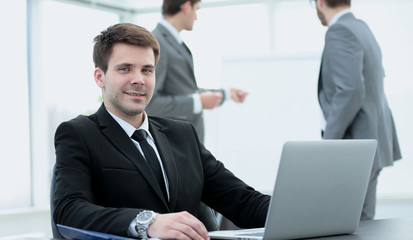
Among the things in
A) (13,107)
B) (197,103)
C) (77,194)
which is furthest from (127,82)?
(13,107)

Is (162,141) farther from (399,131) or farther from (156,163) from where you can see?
(399,131)

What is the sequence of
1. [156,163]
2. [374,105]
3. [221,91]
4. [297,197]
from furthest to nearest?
[221,91] → [374,105] → [156,163] → [297,197]

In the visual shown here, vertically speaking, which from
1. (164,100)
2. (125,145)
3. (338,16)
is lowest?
(164,100)

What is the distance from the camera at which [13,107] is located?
205 inches

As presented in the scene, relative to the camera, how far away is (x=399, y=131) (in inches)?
202

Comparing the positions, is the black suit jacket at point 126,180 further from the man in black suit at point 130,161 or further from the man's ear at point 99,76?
the man's ear at point 99,76

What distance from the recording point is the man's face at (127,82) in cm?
178

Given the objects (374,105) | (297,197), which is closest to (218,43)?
(374,105)

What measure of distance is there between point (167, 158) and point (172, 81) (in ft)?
5.40

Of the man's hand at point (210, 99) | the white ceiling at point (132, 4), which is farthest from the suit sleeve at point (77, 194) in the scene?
the white ceiling at point (132, 4)

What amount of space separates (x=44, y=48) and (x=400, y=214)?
11.1 feet

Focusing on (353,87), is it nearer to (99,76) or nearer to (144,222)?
(99,76)

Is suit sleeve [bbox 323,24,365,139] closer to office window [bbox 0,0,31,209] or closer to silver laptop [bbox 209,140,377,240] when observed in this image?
silver laptop [bbox 209,140,377,240]

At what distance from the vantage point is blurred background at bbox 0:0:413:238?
15.3ft
